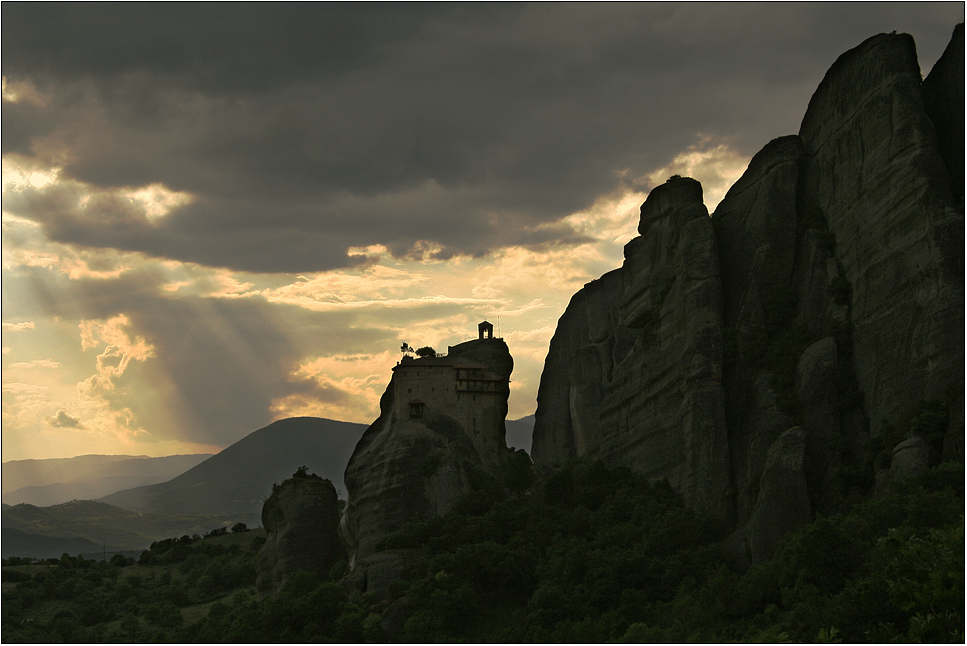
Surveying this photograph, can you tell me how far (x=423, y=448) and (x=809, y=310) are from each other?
4216 cm

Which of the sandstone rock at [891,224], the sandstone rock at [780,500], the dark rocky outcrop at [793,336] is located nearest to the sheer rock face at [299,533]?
the dark rocky outcrop at [793,336]

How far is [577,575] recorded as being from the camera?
74.1 metres

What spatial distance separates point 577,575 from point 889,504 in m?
24.1

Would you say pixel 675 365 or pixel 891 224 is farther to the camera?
pixel 675 365

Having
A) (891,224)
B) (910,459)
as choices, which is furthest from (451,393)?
(910,459)

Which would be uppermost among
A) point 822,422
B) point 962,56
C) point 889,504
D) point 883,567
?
point 962,56

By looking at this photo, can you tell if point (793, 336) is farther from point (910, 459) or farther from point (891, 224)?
point (910, 459)

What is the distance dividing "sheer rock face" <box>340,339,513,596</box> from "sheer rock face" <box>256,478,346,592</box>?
8144 mm

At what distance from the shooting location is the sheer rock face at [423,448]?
97.3 m

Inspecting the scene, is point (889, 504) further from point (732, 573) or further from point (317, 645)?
point (317, 645)

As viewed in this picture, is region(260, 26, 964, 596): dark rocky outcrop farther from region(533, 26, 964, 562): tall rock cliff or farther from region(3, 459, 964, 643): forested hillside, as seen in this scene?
region(3, 459, 964, 643): forested hillside

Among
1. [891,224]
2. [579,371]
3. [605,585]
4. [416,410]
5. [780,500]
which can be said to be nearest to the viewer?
[780,500]

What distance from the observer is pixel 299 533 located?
11212 cm

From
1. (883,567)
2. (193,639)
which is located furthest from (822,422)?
(193,639)
